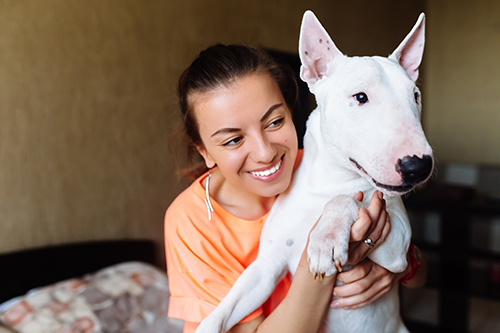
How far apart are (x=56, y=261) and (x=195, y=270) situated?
4.97 feet

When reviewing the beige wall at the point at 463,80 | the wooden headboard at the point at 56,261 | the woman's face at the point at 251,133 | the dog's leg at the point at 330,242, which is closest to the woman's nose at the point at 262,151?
the woman's face at the point at 251,133

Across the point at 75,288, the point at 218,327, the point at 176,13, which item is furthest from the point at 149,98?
the point at 218,327

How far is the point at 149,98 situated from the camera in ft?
9.23

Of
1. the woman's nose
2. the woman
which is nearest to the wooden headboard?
the woman

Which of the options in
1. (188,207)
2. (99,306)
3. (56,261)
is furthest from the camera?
(56,261)

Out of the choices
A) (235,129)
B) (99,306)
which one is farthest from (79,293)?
(235,129)

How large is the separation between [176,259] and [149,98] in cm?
185

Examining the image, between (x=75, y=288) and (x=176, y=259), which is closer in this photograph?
(x=176, y=259)

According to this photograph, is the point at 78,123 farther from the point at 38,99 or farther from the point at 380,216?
the point at 380,216

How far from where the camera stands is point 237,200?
1250mm

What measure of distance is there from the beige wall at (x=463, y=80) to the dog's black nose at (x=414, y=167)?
4.31 m

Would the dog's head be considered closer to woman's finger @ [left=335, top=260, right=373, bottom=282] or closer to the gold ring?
the gold ring

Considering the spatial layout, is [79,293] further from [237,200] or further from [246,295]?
[246,295]

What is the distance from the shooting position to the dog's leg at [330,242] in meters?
0.83
